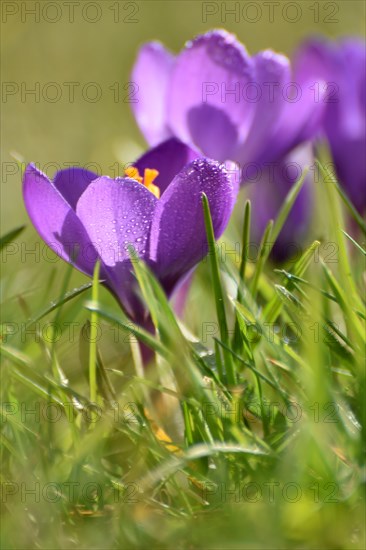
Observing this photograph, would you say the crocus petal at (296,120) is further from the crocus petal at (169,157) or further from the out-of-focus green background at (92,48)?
the out-of-focus green background at (92,48)

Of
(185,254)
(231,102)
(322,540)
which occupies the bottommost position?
(322,540)

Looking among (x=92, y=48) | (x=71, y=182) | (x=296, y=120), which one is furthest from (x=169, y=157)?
(x=92, y=48)

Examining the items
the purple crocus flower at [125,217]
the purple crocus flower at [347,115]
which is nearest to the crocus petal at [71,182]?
the purple crocus flower at [125,217]

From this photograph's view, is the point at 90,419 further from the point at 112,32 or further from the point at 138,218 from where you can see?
the point at 112,32

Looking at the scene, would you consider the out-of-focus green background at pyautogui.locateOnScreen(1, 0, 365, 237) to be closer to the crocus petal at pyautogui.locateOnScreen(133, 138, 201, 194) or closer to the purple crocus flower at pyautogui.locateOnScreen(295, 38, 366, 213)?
the purple crocus flower at pyautogui.locateOnScreen(295, 38, 366, 213)

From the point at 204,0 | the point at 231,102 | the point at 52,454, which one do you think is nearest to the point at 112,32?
the point at 204,0

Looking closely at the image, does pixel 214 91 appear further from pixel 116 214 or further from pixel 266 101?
pixel 116 214

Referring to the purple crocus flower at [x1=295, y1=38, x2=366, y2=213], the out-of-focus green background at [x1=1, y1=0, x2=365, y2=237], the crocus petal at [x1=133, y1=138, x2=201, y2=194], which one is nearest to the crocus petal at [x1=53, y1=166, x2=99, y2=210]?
the crocus petal at [x1=133, y1=138, x2=201, y2=194]
